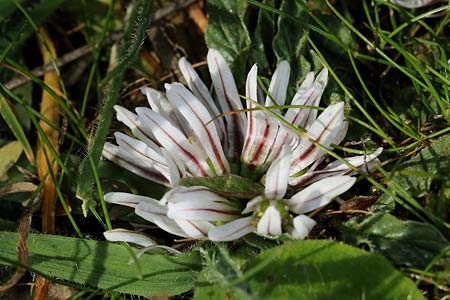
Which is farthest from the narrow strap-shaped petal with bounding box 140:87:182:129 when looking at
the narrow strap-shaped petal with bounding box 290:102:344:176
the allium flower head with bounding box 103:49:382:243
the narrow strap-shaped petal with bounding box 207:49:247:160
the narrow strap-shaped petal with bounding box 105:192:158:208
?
the narrow strap-shaped petal with bounding box 290:102:344:176

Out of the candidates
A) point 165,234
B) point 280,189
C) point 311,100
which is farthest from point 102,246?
point 311,100

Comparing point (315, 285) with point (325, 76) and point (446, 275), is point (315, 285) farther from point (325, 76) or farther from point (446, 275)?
point (325, 76)

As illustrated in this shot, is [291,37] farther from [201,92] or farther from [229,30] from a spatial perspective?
[201,92]

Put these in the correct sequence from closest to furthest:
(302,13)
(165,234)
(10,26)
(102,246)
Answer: (102,246) < (165,234) < (302,13) < (10,26)

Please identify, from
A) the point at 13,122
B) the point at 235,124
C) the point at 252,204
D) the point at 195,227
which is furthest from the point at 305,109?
the point at 13,122

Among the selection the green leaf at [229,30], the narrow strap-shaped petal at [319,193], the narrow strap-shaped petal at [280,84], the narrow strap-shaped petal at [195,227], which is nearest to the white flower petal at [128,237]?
the narrow strap-shaped petal at [195,227]
